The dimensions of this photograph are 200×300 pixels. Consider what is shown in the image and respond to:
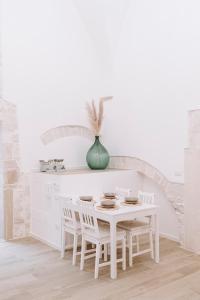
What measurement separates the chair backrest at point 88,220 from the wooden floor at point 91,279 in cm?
43

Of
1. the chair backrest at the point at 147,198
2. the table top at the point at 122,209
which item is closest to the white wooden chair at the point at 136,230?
the chair backrest at the point at 147,198

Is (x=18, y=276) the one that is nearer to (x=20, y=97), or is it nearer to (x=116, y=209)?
(x=116, y=209)

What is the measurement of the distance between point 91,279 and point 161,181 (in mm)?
1863

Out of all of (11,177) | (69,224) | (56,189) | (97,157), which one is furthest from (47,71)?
(69,224)

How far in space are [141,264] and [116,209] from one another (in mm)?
722

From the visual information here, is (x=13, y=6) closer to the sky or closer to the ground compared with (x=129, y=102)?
closer to the sky

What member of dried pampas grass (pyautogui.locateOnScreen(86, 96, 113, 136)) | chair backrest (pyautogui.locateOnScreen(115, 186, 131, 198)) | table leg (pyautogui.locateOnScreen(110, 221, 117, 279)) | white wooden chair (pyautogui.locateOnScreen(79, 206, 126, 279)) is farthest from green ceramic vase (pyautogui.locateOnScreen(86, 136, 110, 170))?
table leg (pyautogui.locateOnScreen(110, 221, 117, 279))

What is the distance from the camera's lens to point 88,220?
134 inches

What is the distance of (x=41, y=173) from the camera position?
4.53 meters

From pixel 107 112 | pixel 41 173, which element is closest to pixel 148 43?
pixel 107 112

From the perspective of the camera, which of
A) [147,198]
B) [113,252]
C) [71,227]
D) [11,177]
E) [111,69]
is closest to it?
→ [113,252]

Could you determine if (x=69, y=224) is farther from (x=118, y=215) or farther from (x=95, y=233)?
(x=118, y=215)

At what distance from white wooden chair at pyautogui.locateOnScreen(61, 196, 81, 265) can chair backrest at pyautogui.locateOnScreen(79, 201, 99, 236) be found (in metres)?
0.17

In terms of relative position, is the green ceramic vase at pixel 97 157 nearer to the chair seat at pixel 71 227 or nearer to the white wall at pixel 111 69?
the white wall at pixel 111 69
